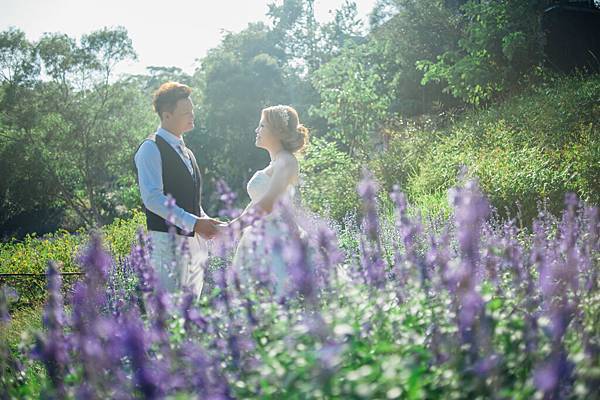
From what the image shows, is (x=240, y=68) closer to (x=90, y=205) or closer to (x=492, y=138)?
(x=90, y=205)

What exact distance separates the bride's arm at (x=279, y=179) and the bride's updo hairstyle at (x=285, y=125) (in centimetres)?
12

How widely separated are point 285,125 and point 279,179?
469 millimetres

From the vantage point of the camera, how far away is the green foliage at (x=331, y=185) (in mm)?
9734

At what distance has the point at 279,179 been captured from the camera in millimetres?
4301

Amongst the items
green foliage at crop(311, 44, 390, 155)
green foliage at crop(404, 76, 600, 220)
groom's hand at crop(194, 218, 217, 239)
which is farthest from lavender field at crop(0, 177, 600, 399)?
green foliage at crop(311, 44, 390, 155)

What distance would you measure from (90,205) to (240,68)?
23.5ft

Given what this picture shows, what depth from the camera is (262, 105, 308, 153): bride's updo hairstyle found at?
14.7 ft

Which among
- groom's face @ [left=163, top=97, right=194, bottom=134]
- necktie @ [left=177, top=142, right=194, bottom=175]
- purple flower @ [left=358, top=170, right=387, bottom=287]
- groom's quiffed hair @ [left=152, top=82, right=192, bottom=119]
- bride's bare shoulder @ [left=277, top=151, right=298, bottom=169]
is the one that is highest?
groom's quiffed hair @ [left=152, top=82, right=192, bottom=119]

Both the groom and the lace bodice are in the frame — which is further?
the lace bodice

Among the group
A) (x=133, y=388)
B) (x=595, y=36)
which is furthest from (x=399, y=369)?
(x=595, y=36)

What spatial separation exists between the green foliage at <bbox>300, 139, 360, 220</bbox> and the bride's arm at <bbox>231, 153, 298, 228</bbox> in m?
4.58

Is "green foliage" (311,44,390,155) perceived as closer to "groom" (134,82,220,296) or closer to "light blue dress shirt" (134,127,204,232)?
"groom" (134,82,220,296)

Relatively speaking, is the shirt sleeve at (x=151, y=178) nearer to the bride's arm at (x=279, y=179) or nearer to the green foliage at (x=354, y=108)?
the bride's arm at (x=279, y=179)

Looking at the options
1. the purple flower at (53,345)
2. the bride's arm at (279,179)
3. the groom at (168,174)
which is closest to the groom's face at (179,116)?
the groom at (168,174)
